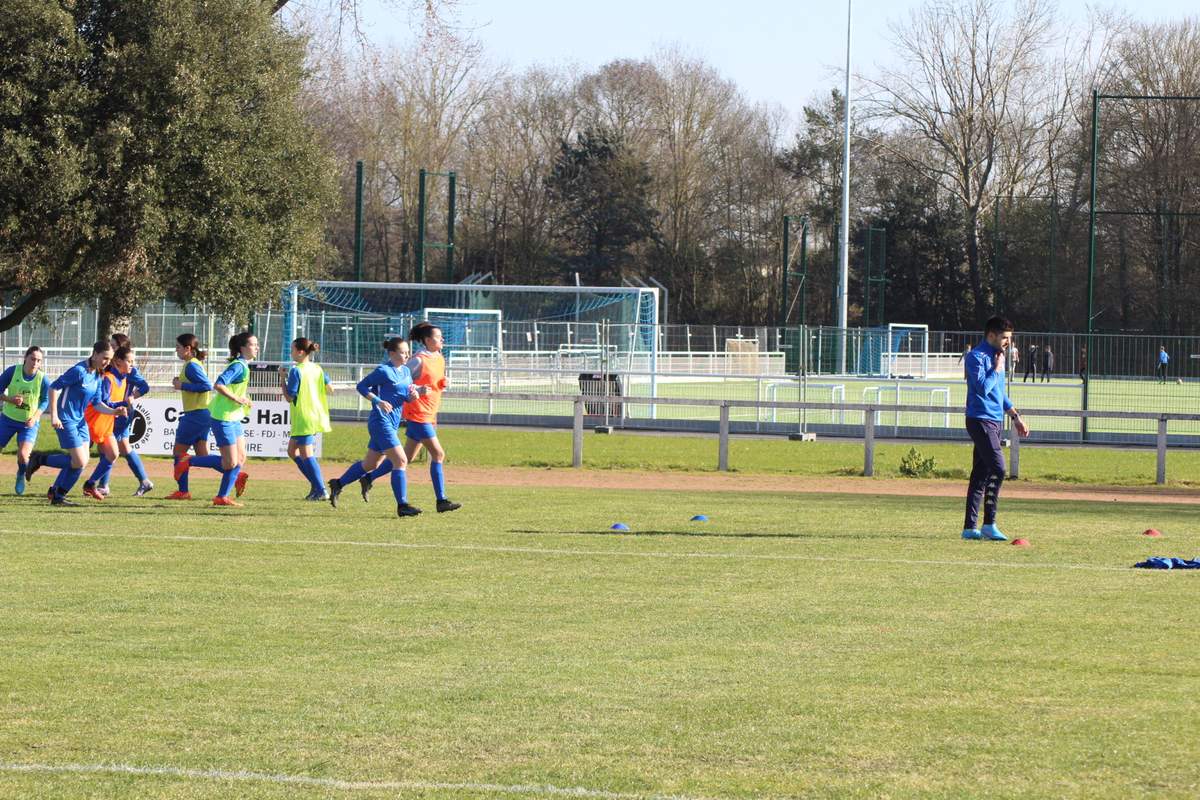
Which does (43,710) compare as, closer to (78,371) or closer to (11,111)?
(78,371)

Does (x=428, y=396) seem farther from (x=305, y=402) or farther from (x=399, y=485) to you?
(x=305, y=402)

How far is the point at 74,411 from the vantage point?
16828 mm

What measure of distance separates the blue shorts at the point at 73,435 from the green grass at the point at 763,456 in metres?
8.19

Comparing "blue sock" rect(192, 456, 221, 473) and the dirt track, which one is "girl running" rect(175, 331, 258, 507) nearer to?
"blue sock" rect(192, 456, 221, 473)

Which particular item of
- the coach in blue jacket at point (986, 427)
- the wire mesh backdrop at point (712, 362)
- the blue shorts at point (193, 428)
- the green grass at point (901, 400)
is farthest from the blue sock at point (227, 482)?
the green grass at point (901, 400)

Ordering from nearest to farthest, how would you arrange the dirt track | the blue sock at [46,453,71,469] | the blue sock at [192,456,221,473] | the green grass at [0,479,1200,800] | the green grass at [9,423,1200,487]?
the green grass at [0,479,1200,800], the blue sock at [46,453,71,469], the blue sock at [192,456,221,473], the dirt track, the green grass at [9,423,1200,487]

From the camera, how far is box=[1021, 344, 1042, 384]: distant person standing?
120 feet

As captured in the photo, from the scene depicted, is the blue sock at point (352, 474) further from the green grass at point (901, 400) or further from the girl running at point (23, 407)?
the green grass at point (901, 400)

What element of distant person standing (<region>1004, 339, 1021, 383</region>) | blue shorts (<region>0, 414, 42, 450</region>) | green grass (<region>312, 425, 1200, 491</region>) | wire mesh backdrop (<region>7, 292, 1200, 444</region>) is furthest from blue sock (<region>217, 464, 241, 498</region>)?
distant person standing (<region>1004, 339, 1021, 383</region>)

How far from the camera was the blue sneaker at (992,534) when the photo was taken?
13.9 metres

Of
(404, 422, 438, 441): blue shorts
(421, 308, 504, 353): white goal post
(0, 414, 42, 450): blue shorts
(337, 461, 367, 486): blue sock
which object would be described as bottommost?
(337, 461, 367, 486): blue sock

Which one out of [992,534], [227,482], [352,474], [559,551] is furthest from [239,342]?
[992,534]

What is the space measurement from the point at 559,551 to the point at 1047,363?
26.5m

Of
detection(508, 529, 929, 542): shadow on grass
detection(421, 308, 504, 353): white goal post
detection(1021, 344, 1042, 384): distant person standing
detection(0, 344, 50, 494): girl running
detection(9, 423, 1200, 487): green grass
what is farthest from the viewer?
detection(421, 308, 504, 353): white goal post
